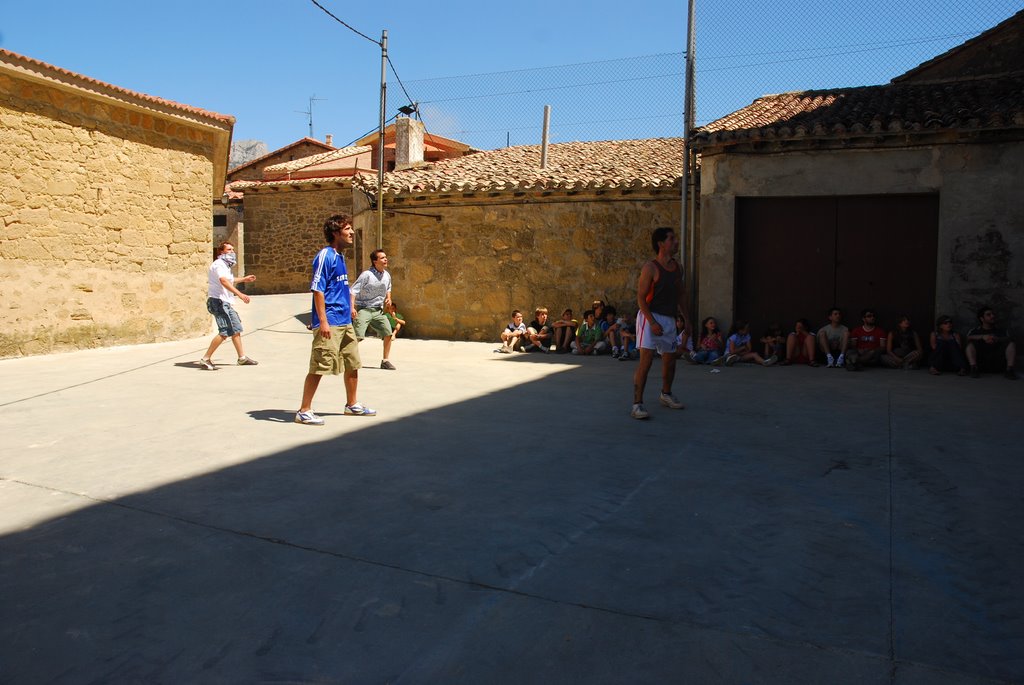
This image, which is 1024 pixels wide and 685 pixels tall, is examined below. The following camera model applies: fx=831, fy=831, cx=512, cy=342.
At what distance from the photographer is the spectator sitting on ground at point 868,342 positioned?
10.4 m

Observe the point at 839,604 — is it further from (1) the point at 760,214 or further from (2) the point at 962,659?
(1) the point at 760,214

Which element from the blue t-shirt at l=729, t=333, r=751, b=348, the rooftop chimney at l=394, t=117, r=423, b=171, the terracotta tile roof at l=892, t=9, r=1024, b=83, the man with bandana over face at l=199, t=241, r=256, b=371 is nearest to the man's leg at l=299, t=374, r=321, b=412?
the man with bandana over face at l=199, t=241, r=256, b=371

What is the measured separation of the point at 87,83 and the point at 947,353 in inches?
445

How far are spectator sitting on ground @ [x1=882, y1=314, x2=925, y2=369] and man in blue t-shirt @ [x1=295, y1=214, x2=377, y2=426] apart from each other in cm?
711

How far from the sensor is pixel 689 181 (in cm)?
1262

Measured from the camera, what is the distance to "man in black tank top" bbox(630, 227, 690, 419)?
21.9 feet

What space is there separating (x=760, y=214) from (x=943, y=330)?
2873 mm

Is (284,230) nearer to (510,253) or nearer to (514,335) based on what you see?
(510,253)

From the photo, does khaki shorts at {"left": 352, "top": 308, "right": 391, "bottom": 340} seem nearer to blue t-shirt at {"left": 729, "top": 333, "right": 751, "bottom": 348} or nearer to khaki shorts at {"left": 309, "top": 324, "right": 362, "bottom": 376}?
khaki shorts at {"left": 309, "top": 324, "right": 362, "bottom": 376}

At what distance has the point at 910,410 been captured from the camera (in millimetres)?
7035

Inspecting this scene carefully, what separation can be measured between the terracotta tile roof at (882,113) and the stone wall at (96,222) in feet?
25.7

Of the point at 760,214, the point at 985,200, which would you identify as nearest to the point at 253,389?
the point at 760,214

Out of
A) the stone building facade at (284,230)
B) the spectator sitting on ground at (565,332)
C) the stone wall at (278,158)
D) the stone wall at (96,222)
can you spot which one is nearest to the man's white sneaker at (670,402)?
the spectator sitting on ground at (565,332)

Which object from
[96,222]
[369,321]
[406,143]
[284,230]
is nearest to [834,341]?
[369,321]
